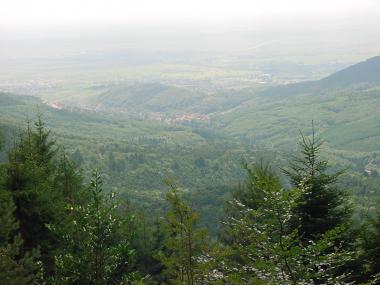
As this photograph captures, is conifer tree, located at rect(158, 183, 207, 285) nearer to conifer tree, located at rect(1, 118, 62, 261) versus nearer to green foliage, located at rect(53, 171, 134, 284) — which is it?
green foliage, located at rect(53, 171, 134, 284)

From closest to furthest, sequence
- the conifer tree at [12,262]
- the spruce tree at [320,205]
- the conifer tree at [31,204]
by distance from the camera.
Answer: the conifer tree at [12,262], the spruce tree at [320,205], the conifer tree at [31,204]

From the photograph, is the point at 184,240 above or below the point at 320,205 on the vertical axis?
above

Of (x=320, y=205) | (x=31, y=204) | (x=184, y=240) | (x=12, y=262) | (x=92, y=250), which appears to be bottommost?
(x=320, y=205)

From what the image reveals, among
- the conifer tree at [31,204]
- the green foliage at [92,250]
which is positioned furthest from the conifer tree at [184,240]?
the conifer tree at [31,204]

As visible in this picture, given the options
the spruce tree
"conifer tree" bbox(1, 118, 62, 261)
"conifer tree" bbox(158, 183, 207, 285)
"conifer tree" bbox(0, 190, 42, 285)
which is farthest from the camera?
"conifer tree" bbox(1, 118, 62, 261)

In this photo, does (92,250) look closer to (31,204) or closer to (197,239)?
(197,239)

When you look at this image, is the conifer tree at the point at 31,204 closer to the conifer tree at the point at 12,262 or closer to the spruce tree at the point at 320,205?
the conifer tree at the point at 12,262

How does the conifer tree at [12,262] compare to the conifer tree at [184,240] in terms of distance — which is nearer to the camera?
the conifer tree at [12,262]

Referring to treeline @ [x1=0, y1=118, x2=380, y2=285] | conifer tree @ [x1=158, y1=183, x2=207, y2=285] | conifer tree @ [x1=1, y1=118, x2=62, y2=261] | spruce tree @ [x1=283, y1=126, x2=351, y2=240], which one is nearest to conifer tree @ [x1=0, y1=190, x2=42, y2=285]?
treeline @ [x1=0, y1=118, x2=380, y2=285]

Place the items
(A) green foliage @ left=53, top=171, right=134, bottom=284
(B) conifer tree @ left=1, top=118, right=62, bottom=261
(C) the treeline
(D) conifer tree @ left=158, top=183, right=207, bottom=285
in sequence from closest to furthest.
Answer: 1. (C) the treeline
2. (A) green foliage @ left=53, top=171, right=134, bottom=284
3. (D) conifer tree @ left=158, top=183, right=207, bottom=285
4. (B) conifer tree @ left=1, top=118, right=62, bottom=261

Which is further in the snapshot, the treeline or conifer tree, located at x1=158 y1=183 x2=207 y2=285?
conifer tree, located at x1=158 y1=183 x2=207 y2=285

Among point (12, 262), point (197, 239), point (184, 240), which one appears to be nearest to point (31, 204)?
point (12, 262)

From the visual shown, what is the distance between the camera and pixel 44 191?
23.1 metres

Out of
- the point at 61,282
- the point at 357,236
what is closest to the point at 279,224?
the point at 61,282
